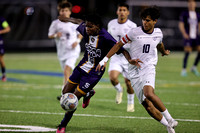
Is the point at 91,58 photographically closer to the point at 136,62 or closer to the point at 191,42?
the point at 136,62

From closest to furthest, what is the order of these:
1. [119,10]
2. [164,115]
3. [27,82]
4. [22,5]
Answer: [164,115] → [119,10] → [27,82] → [22,5]

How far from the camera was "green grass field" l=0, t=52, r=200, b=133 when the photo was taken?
759 cm

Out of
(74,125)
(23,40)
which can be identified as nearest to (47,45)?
(23,40)

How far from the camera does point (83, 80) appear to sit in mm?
7074

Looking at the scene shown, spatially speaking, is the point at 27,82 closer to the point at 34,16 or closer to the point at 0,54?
the point at 0,54

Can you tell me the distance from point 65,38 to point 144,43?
195 inches

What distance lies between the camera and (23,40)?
93.1ft

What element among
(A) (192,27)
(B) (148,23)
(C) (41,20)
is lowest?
(C) (41,20)

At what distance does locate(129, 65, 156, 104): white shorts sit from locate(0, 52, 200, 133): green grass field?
2.54 ft

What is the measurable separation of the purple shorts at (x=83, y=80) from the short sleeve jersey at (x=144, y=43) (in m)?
0.84

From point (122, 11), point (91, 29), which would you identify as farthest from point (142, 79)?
point (122, 11)

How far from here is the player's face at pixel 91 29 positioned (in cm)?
693

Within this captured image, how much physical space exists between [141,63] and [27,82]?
8488mm

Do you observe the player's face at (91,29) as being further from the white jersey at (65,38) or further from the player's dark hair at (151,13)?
the white jersey at (65,38)
